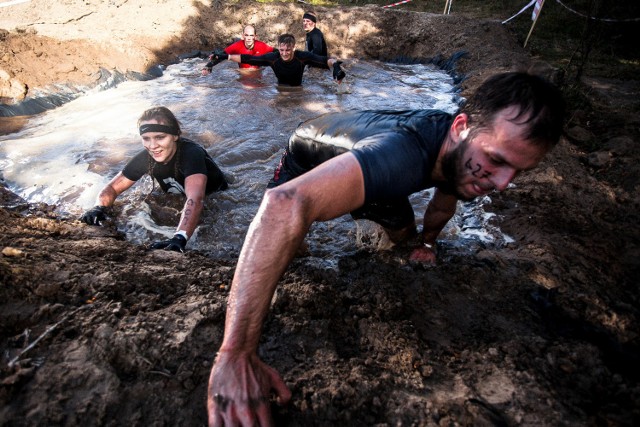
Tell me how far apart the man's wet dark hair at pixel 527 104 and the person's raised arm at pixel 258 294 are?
853 mm

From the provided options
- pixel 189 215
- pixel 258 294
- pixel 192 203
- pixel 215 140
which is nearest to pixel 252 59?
pixel 215 140

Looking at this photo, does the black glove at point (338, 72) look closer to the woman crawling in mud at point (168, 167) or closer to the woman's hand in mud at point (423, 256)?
the woman crawling in mud at point (168, 167)

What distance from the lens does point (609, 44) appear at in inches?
367

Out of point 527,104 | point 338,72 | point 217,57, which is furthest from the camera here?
point 217,57

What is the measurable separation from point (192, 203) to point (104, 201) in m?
1.07

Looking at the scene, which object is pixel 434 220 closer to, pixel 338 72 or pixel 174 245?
pixel 174 245

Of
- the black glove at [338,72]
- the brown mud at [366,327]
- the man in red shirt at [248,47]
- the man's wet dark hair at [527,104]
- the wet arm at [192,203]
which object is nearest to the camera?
the brown mud at [366,327]

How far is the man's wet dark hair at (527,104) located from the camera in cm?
156

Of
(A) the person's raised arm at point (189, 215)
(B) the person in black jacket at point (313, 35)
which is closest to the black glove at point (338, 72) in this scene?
(B) the person in black jacket at point (313, 35)

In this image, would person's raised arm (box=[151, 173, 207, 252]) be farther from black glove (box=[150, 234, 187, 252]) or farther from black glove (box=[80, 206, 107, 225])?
black glove (box=[80, 206, 107, 225])

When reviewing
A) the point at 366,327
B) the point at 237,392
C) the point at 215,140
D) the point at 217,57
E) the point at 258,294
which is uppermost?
the point at 258,294

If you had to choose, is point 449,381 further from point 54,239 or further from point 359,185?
point 54,239

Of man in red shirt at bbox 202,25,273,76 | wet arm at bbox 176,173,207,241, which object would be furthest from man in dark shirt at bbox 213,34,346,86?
wet arm at bbox 176,173,207,241

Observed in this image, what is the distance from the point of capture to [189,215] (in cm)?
304
